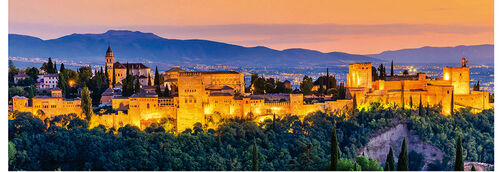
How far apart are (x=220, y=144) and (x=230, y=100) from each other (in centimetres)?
308

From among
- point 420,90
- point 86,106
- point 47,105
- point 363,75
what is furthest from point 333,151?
point 47,105

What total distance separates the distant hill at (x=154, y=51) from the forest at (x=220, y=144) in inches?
720

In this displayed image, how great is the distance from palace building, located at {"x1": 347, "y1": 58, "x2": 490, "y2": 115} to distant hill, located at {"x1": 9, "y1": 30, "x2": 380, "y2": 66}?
14.3 meters

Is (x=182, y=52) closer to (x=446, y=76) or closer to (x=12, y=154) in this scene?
(x=446, y=76)

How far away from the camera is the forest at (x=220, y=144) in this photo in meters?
22.2

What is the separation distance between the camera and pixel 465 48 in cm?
3875

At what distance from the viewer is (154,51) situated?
49594mm

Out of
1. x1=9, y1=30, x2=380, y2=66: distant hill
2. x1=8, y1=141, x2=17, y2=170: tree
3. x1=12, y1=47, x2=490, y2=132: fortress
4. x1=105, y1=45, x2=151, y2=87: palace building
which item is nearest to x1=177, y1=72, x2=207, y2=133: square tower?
x1=12, y1=47, x2=490, y2=132: fortress

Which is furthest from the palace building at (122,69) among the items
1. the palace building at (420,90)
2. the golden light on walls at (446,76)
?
the golden light on walls at (446,76)

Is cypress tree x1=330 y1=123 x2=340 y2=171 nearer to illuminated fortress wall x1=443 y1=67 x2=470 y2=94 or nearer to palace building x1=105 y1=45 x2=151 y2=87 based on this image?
illuminated fortress wall x1=443 y1=67 x2=470 y2=94

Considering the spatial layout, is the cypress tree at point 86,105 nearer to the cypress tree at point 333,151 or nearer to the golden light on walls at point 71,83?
the golden light on walls at point 71,83

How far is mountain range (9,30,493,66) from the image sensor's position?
42375 mm

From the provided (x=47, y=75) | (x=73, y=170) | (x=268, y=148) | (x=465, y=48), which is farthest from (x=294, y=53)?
(x=73, y=170)

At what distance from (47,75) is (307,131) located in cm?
A: 1620
